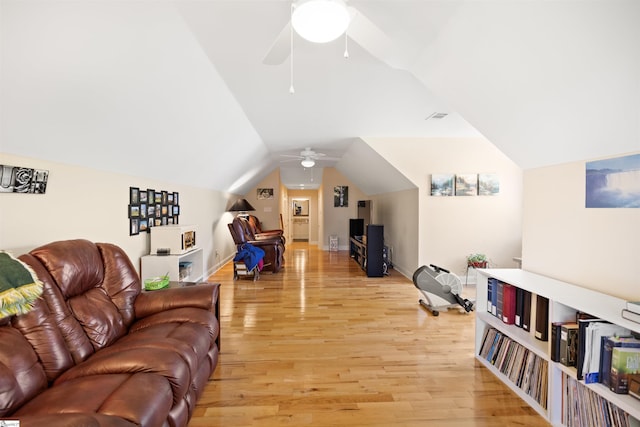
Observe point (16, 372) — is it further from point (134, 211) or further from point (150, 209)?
point (150, 209)

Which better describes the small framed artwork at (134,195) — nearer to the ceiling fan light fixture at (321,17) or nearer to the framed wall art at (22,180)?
the framed wall art at (22,180)

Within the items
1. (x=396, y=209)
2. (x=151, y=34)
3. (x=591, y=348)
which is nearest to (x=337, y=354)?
(x=591, y=348)

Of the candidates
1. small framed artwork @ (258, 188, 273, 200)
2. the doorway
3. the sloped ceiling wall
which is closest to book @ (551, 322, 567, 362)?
the sloped ceiling wall

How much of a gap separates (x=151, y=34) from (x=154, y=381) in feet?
6.72

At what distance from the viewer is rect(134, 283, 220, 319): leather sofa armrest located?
7.43ft

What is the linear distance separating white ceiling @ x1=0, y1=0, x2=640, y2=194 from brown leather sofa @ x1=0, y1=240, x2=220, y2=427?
89 centimetres

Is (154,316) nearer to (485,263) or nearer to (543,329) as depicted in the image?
(543,329)

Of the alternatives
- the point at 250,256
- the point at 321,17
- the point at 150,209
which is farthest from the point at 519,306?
the point at 250,256

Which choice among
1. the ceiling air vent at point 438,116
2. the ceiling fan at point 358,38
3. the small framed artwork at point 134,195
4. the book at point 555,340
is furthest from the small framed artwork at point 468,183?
the small framed artwork at point 134,195

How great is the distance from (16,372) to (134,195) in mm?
2213

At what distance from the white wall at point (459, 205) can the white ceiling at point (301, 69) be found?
5.69ft

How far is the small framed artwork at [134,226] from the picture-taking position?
10.3 feet

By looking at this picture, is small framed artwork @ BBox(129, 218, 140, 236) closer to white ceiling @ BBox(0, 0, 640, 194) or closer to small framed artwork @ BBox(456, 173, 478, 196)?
white ceiling @ BBox(0, 0, 640, 194)

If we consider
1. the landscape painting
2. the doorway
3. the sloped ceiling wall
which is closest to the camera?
the sloped ceiling wall
